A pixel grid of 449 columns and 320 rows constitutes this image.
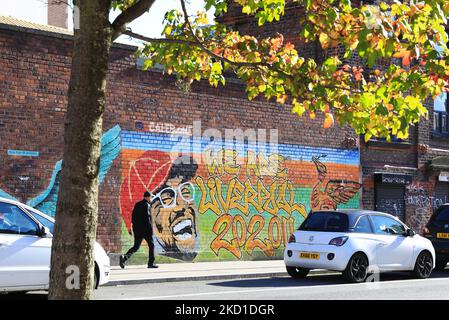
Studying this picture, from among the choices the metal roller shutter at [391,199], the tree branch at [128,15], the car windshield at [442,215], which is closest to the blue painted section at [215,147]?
the metal roller shutter at [391,199]

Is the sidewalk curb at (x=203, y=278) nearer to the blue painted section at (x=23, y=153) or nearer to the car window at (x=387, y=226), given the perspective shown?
the car window at (x=387, y=226)

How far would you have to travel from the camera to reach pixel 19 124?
17.1m

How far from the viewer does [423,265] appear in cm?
1717

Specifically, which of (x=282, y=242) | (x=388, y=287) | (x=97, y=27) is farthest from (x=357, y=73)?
(x=282, y=242)

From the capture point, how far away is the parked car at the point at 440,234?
741 inches

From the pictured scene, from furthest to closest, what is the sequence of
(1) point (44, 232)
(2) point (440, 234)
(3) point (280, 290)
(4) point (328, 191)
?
(4) point (328, 191) → (2) point (440, 234) → (3) point (280, 290) → (1) point (44, 232)

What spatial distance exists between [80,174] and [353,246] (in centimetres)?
1036

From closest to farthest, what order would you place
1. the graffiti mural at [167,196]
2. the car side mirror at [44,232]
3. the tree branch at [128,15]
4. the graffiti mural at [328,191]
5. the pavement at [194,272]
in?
the tree branch at [128,15]
the car side mirror at [44,232]
the pavement at [194,272]
the graffiti mural at [167,196]
the graffiti mural at [328,191]

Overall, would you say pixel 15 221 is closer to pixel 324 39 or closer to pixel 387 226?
pixel 324 39

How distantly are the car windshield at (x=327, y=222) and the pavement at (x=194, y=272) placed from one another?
1837 mm

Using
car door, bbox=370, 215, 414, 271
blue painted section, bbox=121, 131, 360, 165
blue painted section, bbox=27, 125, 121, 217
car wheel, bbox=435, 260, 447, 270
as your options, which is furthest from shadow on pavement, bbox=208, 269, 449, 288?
blue painted section, bbox=121, 131, 360, 165

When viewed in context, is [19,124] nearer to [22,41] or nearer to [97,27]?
[22,41]

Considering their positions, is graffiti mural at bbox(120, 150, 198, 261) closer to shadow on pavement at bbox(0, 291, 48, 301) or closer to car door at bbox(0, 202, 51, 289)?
shadow on pavement at bbox(0, 291, 48, 301)

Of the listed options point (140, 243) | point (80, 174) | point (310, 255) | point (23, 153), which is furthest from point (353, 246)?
point (80, 174)
